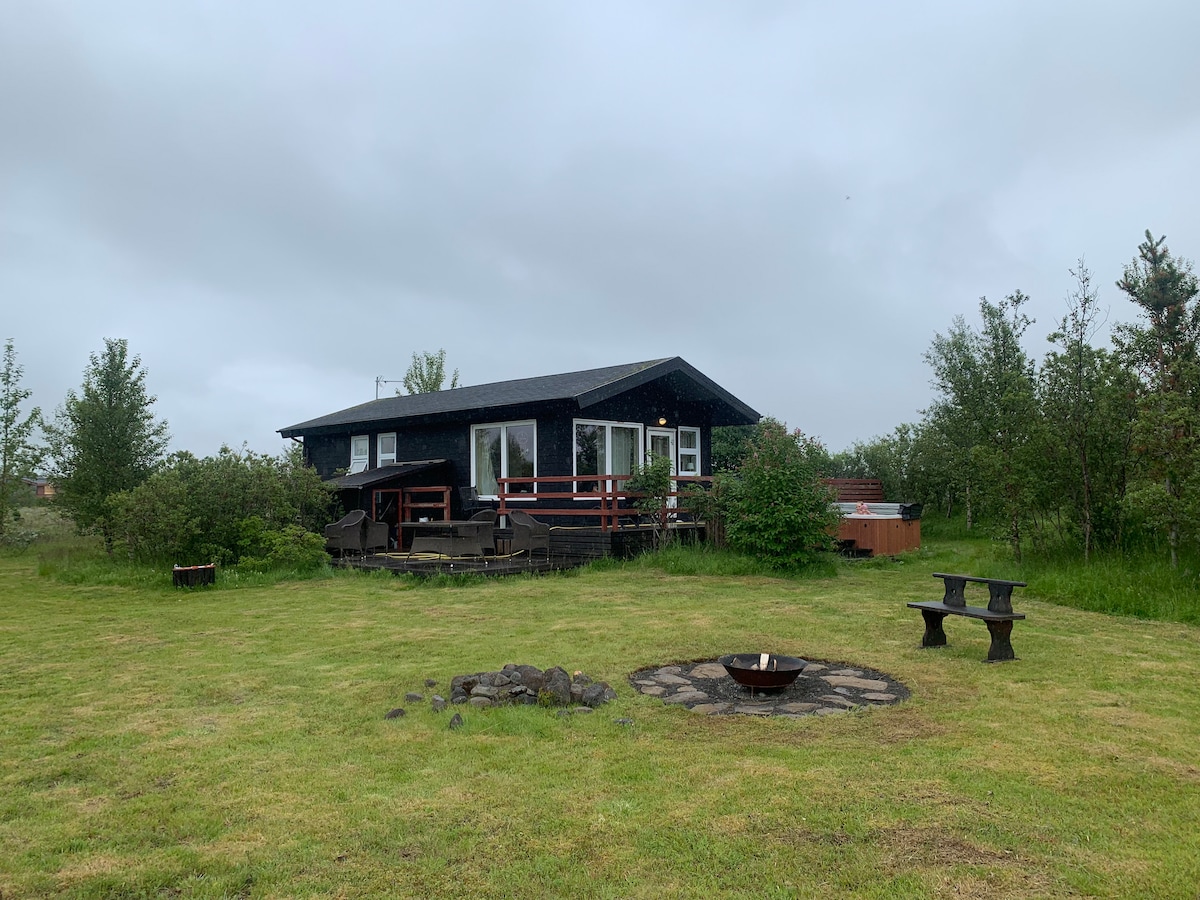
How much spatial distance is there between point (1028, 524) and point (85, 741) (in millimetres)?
11669

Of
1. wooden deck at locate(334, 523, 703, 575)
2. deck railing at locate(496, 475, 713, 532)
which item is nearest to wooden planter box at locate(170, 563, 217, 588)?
wooden deck at locate(334, 523, 703, 575)

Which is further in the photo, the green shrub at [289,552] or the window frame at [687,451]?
the window frame at [687,451]

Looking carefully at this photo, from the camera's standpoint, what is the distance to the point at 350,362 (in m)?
38.5

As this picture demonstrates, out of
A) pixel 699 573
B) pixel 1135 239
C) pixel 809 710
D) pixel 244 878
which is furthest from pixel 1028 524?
pixel 1135 239

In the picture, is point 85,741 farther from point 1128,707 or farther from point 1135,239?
point 1135,239

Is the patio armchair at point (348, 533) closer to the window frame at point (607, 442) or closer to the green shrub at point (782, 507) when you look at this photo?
the window frame at point (607, 442)

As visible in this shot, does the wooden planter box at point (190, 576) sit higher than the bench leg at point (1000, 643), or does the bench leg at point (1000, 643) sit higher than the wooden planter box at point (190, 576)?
the wooden planter box at point (190, 576)

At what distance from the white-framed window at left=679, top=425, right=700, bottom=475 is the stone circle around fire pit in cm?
1253

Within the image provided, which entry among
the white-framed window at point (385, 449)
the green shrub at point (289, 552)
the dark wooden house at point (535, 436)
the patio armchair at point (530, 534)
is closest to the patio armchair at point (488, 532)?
the patio armchair at point (530, 534)

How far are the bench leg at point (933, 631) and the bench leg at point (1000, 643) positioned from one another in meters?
0.58

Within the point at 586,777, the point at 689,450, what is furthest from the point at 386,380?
the point at 586,777

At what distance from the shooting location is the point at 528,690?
5.15m

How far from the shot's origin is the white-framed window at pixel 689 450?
18.8 m

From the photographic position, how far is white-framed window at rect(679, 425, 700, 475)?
18.8m
